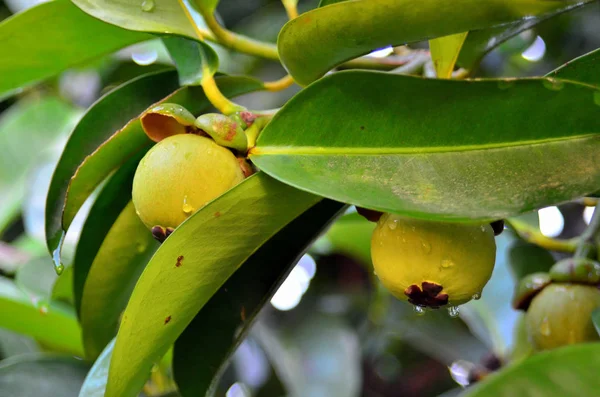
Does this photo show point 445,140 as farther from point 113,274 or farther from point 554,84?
point 113,274

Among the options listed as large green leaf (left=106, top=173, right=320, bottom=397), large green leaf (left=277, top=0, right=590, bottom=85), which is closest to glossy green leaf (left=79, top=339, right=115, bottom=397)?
large green leaf (left=106, top=173, right=320, bottom=397)

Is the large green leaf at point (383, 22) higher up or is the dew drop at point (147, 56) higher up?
the large green leaf at point (383, 22)

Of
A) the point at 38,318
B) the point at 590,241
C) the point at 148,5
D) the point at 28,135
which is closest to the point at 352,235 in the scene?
the point at 590,241

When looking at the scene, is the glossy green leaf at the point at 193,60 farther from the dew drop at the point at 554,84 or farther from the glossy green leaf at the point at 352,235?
the glossy green leaf at the point at 352,235

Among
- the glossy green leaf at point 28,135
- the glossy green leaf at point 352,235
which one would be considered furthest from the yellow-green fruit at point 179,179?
the glossy green leaf at point 28,135

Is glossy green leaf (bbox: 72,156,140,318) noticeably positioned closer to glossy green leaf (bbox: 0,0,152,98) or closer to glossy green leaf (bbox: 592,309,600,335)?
glossy green leaf (bbox: 0,0,152,98)

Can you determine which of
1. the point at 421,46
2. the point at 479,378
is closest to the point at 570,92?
the point at 479,378
